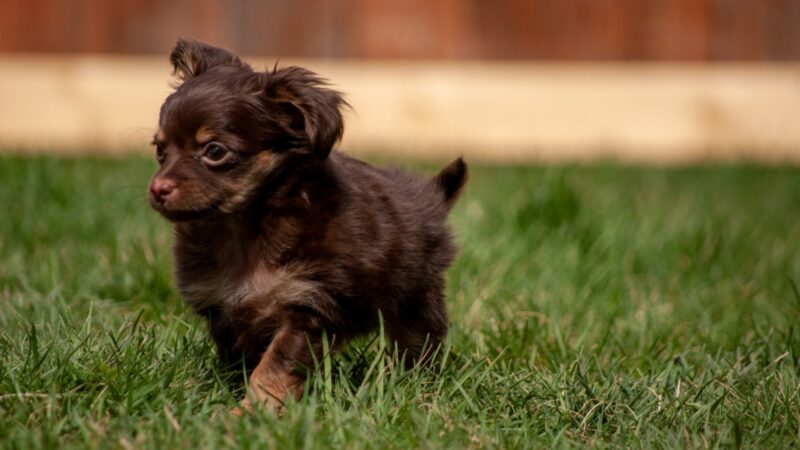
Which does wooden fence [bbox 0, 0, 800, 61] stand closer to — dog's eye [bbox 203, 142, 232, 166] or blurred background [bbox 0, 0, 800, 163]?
blurred background [bbox 0, 0, 800, 163]

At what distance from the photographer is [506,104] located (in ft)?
26.7

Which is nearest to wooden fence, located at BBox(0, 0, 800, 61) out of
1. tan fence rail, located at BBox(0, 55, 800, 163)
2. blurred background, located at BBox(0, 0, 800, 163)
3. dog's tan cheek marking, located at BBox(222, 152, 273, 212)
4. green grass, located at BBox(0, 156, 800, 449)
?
blurred background, located at BBox(0, 0, 800, 163)

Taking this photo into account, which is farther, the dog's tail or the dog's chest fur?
the dog's tail

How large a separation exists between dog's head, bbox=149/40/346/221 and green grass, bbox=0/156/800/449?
1.40 ft

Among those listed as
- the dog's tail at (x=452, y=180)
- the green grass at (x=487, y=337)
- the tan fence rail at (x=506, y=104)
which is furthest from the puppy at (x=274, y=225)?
the tan fence rail at (x=506, y=104)

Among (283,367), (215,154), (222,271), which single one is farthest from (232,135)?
(283,367)

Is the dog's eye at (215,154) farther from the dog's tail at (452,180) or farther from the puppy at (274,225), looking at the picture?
the dog's tail at (452,180)

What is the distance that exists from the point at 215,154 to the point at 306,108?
0.27 m

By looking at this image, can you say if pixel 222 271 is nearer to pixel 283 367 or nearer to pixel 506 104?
pixel 283 367

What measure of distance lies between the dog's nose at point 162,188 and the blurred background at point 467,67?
198 inches

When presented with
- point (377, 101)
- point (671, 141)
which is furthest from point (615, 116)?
point (377, 101)

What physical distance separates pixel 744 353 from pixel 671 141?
4.91 metres

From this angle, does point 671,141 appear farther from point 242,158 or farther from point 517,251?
point 242,158

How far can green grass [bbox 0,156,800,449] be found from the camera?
265 cm
